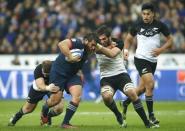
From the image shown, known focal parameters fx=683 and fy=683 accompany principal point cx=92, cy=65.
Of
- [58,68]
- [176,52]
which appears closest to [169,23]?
[176,52]

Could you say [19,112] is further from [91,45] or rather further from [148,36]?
[148,36]

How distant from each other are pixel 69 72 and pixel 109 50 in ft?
3.38

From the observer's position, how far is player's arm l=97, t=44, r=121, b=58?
13930mm

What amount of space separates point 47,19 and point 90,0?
2.34 m

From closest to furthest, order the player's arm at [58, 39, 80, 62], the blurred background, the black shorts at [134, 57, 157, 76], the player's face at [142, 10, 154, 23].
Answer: the player's arm at [58, 39, 80, 62] → the player's face at [142, 10, 154, 23] → the black shorts at [134, 57, 157, 76] → the blurred background

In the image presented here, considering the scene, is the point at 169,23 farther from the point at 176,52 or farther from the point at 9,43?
the point at 9,43

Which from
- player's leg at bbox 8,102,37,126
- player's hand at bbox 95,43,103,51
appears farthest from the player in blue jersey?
player's leg at bbox 8,102,37,126

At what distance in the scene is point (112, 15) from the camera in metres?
30.0

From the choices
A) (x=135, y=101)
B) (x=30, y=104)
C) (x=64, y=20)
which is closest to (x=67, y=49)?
(x=135, y=101)

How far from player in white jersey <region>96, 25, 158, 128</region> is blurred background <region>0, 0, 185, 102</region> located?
1092 centimetres

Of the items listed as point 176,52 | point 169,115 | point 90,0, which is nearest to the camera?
point 169,115

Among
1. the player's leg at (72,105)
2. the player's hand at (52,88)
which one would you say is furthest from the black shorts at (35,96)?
the player's leg at (72,105)

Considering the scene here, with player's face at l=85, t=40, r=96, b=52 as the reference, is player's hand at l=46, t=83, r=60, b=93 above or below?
below

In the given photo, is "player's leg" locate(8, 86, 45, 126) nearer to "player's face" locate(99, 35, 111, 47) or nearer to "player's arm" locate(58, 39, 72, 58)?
"player's arm" locate(58, 39, 72, 58)
